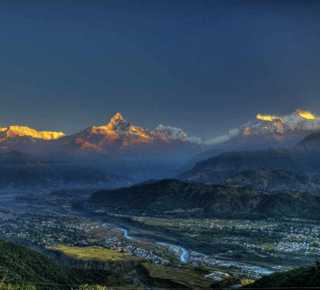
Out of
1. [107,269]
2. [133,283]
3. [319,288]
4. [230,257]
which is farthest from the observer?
[230,257]

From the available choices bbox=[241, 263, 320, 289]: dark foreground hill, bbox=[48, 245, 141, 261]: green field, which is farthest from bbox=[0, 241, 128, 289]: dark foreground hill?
bbox=[241, 263, 320, 289]: dark foreground hill

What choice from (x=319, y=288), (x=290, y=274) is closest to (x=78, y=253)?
(x=290, y=274)

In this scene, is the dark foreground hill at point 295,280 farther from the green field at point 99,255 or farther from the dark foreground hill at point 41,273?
the green field at point 99,255

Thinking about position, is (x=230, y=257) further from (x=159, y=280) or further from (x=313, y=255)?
(x=159, y=280)

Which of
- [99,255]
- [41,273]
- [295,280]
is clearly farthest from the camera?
[99,255]

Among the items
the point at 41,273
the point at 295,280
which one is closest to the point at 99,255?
the point at 41,273

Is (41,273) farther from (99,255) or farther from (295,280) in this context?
(295,280)
